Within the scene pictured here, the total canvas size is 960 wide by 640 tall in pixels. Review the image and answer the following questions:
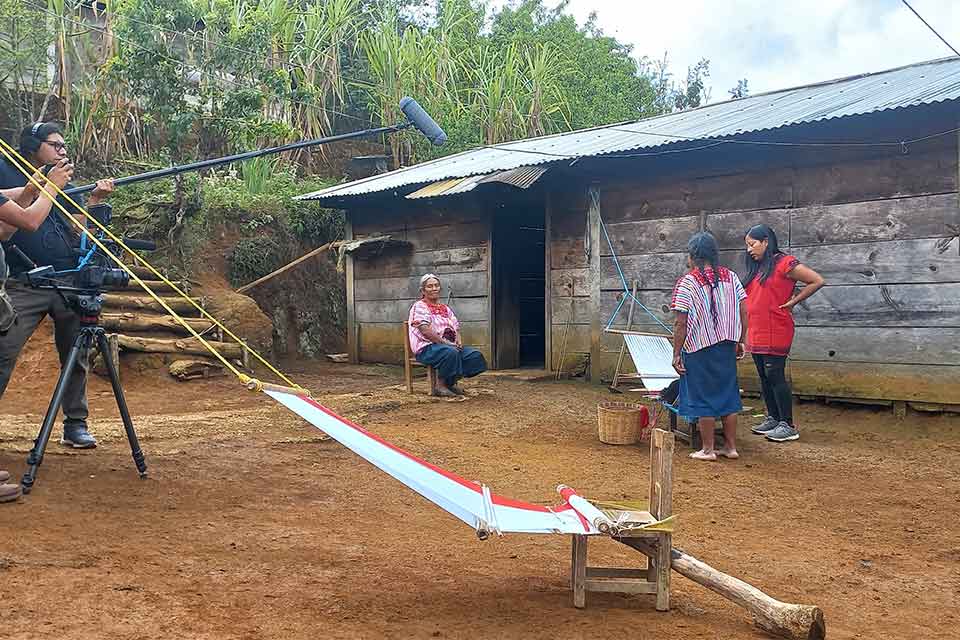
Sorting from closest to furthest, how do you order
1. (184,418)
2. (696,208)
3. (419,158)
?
1. (184,418)
2. (696,208)
3. (419,158)

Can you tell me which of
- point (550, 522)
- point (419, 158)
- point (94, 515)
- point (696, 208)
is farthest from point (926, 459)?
point (419, 158)

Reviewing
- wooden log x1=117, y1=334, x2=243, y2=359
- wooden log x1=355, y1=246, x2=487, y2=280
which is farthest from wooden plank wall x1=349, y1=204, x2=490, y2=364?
wooden log x1=117, y1=334, x2=243, y2=359

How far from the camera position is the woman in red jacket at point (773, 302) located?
5.67 metres

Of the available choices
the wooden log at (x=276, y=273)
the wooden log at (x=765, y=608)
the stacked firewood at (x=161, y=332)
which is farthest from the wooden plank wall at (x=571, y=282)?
the wooden log at (x=765, y=608)

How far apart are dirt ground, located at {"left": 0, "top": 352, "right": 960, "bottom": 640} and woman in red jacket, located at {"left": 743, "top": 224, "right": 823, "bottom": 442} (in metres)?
0.49

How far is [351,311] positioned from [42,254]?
7046 millimetres

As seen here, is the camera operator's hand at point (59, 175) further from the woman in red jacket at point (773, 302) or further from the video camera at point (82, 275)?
the woman in red jacket at point (773, 302)

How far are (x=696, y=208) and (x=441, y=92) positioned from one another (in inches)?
363

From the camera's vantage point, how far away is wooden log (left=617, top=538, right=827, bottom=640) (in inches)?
93.3

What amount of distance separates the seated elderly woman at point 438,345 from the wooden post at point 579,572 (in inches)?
187

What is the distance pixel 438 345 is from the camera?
7.42m

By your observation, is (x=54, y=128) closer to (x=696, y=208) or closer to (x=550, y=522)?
(x=550, y=522)

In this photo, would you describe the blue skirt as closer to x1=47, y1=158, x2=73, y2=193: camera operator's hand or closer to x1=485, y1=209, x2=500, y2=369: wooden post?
x1=47, y1=158, x2=73, y2=193: camera operator's hand

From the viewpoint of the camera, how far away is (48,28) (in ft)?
37.0
